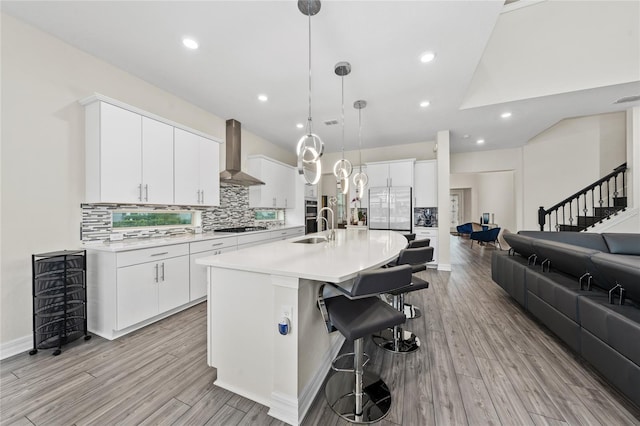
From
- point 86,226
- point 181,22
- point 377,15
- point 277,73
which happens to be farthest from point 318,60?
point 86,226

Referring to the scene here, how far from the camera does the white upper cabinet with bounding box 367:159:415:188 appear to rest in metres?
5.36

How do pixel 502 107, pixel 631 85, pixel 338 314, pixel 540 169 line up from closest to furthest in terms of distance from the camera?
pixel 338 314
pixel 631 85
pixel 502 107
pixel 540 169

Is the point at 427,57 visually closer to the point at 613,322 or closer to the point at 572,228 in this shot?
the point at 613,322

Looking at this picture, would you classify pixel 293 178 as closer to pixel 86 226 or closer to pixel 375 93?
pixel 375 93

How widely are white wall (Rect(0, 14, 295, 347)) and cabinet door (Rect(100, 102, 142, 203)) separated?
0.34 meters

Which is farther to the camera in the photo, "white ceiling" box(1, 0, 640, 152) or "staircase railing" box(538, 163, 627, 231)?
"staircase railing" box(538, 163, 627, 231)

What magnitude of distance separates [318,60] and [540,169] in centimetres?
625

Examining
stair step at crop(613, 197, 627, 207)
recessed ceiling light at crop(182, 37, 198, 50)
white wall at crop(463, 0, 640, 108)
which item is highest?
white wall at crop(463, 0, 640, 108)

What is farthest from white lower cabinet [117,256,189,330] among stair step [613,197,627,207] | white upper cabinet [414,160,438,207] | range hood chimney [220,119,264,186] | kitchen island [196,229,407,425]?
stair step [613,197,627,207]

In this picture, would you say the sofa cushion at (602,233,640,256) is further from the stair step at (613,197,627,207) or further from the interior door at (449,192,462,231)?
the interior door at (449,192,462,231)

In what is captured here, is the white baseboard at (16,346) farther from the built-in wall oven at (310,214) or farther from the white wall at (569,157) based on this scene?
the white wall at (569,157)

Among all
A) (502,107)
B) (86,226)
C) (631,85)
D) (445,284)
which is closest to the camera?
(86,226)

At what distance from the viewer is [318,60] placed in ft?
8.58

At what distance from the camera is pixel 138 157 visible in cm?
274
